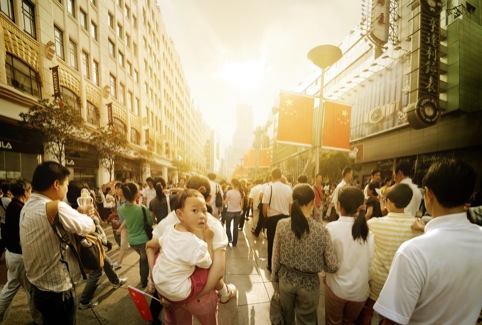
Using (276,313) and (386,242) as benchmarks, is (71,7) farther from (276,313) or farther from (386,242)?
(386,242)

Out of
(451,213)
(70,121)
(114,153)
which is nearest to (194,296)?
(451,213)

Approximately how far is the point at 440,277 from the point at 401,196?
124cm

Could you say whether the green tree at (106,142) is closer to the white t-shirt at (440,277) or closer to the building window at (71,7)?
the building window at (71,7)

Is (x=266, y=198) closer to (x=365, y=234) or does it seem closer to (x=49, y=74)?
(x=365, y=234)

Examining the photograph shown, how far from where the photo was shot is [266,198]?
4434mm

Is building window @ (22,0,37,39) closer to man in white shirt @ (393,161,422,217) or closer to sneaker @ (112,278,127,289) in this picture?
sneaker @ (112,278,127,289)

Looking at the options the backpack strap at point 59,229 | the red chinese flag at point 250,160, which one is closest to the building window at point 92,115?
the backpack strap at point 59,229

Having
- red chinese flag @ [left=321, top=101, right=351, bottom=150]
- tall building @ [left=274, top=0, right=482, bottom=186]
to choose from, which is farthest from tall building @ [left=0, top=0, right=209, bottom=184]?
tall building @ [left=274, top=0, right=482, bottom=186]

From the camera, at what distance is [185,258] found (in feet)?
4.75

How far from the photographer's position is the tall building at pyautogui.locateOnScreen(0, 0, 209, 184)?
334 inches

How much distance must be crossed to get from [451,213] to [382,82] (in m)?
23.5

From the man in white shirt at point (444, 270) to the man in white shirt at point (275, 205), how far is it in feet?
10.4

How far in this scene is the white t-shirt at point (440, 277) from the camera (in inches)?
40.4

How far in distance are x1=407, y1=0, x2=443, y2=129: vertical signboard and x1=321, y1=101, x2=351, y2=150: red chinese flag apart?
6682mm
